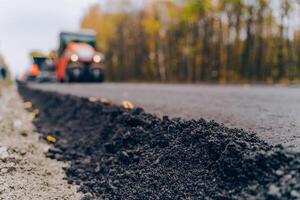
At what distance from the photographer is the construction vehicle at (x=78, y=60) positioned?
55.6 feet

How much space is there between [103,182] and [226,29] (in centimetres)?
2541

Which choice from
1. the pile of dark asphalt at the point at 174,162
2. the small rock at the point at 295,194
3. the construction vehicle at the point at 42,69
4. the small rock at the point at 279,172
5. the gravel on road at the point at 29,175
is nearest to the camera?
the small rock at the point at 295,194

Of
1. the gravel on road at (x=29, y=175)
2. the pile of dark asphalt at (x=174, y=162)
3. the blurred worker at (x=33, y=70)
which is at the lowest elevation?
the gravel on road at (x=29, y=175)

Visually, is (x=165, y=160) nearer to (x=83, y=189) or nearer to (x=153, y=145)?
(x=153, y=145)

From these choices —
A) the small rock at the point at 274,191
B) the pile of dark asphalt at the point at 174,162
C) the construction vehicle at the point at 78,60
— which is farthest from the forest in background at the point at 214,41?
the small rock at the point at 274,191

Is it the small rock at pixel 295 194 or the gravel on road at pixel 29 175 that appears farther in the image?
the gravel on road at pixel 29 175

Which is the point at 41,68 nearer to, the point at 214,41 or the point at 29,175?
the point at 214,41

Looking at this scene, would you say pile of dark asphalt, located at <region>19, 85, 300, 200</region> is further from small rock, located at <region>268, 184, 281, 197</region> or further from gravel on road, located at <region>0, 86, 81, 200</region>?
gravel on road, located at <region>0, 86, 81, 200</region>

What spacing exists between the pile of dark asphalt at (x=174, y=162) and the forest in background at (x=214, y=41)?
17178 millimetres

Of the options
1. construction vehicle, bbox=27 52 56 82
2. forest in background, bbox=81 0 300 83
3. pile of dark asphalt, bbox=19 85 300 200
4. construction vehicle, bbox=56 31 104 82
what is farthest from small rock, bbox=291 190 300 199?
construction vehicle, bbox=27 52 56 82

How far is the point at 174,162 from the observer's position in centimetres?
289

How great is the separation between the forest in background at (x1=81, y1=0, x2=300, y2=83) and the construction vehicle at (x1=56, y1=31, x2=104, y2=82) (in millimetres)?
7785

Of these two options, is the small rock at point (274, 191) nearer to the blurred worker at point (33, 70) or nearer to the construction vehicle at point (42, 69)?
the construction vehicle at point (42, 69)

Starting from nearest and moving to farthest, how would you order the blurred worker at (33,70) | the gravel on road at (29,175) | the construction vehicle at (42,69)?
the gravel on road at (29,175)
the construction vehicle at (42,69)
the blurred worker at (33,70)
